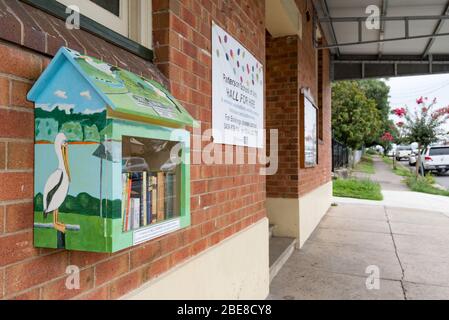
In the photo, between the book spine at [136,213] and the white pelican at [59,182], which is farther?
the book spine at [136,213]

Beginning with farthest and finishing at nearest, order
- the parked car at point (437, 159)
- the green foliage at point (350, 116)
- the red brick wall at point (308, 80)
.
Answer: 1. the parked car at point (437, 159)
2. the green foliage at point (350, 116)
3. the red brick wall at point (308, 80)

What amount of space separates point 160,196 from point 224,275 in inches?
57.9

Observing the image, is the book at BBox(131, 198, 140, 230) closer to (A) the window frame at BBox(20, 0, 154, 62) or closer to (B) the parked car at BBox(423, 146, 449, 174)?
(A) the window frame at BBox(20, 0, 154, 62)

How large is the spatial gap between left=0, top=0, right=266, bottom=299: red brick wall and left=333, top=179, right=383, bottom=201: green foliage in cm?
959

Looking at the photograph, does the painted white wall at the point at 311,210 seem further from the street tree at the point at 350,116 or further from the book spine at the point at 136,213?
the street tree at the point at 350,116

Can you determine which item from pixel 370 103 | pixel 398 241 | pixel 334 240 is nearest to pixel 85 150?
pixel 334 240

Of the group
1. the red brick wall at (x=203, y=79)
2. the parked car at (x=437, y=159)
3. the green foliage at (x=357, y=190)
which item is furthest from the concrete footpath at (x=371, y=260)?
the parked car at (x=437, y=159)

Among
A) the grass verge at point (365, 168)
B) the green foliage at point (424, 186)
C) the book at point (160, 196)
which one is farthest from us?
the grass verge at point (365, 168)

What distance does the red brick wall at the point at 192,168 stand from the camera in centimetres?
127

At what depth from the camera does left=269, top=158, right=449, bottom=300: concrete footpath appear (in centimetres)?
409

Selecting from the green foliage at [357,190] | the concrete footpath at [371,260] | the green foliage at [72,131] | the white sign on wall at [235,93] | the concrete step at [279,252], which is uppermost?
the white sign on wall at [235,93]

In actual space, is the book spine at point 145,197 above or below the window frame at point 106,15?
below

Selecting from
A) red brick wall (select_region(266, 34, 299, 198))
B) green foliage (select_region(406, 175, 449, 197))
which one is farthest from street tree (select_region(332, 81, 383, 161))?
red brick wall (select_region(266, 34, 299, 198))

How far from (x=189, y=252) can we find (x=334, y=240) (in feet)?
14.7
